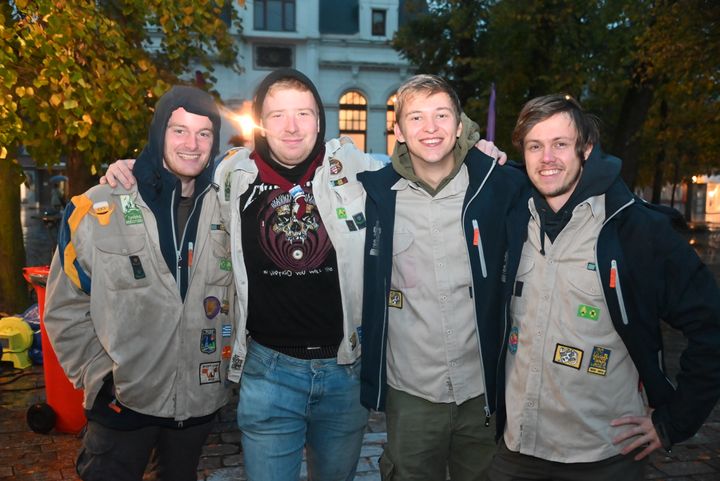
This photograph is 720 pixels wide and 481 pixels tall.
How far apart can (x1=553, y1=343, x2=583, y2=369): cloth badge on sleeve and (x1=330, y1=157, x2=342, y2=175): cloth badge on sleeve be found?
132cm

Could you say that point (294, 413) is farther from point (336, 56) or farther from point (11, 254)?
point (336, 56)

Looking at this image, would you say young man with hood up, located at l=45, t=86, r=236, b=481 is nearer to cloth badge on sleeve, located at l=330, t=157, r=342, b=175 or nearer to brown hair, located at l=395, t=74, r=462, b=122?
cloth badge on sleeve, located at l=330, t=157, r=342, b=175

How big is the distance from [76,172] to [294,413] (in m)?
7.18

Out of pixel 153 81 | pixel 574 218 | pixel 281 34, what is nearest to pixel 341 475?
pixel 574 218

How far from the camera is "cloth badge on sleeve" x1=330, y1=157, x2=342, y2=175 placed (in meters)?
3.14

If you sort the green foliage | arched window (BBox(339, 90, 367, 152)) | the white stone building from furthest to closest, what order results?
arched window (BBox(339, 90, 367, 152)) → the white stone building → the green foliage

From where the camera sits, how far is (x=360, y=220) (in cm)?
311

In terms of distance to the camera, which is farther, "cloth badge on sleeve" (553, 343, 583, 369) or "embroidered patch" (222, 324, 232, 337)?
"embroidered patch" (222, 324, 232, 337)

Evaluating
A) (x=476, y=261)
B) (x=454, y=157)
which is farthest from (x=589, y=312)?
(x=454, y=157)

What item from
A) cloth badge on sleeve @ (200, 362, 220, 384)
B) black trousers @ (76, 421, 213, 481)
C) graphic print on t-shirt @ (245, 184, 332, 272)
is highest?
graphic print on t-shirt @ (245, 184, 332, 272)

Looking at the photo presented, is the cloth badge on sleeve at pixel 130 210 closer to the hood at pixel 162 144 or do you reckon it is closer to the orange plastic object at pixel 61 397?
the hood at pixel 162 144

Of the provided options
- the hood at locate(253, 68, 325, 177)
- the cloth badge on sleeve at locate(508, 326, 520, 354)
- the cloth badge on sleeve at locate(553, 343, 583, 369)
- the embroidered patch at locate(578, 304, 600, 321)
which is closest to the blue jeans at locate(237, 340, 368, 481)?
the cloth badge on sleeve at locate(508, 326, 520, 354)

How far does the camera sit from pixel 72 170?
29.0ft

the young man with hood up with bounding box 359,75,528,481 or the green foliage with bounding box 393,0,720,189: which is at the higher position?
the green foliage with bounding box 393,0,720,189
